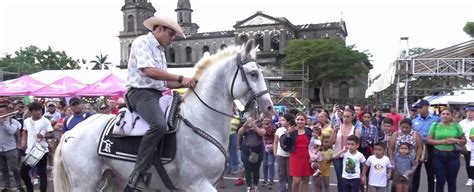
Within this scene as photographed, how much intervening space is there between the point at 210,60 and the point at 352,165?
3737mm

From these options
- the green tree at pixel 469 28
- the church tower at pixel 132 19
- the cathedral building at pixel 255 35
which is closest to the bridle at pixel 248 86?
the cathedral building at pixel 255 35

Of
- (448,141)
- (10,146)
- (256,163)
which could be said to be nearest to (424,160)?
(448,141)

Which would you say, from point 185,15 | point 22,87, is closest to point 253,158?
point 22,87

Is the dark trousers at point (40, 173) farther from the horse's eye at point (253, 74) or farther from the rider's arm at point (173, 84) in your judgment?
the horse's eye at point (253, 74)

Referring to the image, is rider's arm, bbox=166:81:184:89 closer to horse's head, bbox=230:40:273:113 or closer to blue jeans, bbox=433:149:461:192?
horse's head, bbox=230:40:273:113

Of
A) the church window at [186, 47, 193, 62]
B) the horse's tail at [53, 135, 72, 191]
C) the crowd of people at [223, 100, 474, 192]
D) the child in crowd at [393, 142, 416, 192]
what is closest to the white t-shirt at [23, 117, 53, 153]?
the horse's tail at [53, 135, 72, 191]

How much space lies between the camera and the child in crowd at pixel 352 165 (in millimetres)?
6449

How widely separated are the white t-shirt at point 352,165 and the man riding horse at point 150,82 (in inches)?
148

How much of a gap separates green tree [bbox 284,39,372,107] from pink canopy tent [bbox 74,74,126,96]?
36.2 meters

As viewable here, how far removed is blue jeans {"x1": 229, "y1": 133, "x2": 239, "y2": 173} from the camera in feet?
32.8

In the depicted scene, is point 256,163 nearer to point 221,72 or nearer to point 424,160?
point 424,160

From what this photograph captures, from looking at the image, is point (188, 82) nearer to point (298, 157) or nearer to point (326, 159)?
point (298, 157)

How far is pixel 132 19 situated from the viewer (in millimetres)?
69562

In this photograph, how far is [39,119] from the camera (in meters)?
7.50
